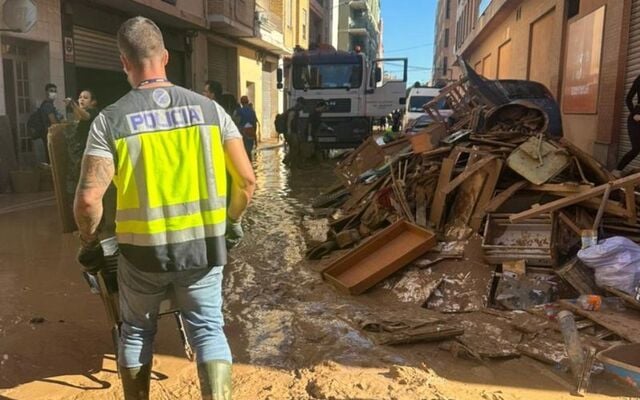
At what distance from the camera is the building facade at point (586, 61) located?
32.2 ft

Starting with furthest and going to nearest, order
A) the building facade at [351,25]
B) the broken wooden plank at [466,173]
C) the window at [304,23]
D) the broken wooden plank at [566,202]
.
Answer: the building facade at [351,25] → the window at [304,23] → the broken wooden plank at [466,173] → the broken wooden plank at [566,202]

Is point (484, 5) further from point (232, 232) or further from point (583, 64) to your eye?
point (232, 232)

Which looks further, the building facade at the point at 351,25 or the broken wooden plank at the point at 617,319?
the building facade at the point at 351,25

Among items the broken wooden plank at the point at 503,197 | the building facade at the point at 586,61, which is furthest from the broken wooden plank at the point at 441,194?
the building facade at the point at 586,61

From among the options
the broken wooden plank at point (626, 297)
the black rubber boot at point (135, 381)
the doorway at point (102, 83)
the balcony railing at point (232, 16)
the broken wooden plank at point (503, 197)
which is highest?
the balcony railing at point (232, 16)

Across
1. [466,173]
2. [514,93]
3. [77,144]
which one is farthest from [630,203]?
[514,93]

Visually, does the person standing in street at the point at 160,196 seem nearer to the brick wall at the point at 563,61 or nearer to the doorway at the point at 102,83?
the brick wall at the point at 563,61

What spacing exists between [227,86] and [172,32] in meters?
5.07

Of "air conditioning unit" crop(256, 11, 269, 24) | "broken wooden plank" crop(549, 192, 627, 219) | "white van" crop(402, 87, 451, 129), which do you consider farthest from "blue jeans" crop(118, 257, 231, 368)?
"air conditioning unit" crop(256, 11, 269, 24)

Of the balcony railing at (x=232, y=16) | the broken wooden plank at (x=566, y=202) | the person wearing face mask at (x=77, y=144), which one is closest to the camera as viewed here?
the person wearing face mask at (x=77, y=144)

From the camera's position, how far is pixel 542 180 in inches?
225

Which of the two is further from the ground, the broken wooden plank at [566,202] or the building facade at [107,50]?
the building facade at [107,50]

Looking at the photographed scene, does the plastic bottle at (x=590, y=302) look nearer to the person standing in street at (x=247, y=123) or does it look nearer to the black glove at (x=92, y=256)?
the black glove at (x=92, y=256)

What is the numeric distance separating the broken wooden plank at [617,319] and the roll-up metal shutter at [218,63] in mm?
18653
